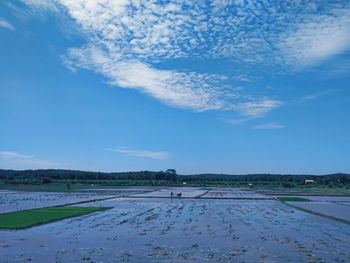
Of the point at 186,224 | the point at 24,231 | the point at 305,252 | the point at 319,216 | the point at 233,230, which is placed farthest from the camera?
the point at 319,216

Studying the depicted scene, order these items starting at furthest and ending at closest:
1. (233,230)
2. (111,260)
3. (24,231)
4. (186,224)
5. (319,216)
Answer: (319,216) → (186,224) → (233,230) → (24,231) → (111,260)

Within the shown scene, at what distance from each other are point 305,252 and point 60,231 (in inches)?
387

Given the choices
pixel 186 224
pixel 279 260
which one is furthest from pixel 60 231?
pixel 279 260

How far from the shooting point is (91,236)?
16734 millimetres

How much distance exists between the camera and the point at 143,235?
17156 mm

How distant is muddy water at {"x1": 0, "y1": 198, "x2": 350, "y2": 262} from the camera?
501 inches

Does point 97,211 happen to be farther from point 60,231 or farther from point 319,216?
point 319,216

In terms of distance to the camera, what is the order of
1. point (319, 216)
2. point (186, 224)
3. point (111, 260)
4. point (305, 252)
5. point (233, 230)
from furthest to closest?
point (319, 216), point (186, 224), point (233, 230), point (305, 252), point (111, 260)

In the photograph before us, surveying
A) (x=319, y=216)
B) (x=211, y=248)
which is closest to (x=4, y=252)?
(x=211, y=248)

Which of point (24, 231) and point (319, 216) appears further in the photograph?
point (319, 216)

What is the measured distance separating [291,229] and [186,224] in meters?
5.02

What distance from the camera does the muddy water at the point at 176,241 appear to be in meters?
12.7

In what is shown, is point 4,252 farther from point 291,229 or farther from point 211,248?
point 291,229

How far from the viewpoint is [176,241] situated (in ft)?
51.5
